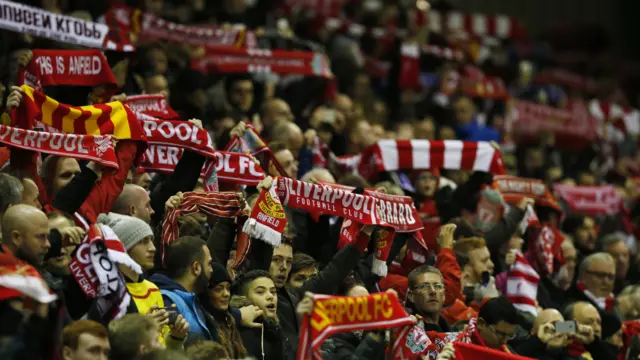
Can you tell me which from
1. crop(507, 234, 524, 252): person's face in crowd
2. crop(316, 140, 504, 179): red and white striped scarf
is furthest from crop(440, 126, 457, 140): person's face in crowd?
crop(507, 234, 524, 252): person's face in crowd

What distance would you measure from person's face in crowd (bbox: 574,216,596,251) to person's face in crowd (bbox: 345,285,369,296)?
5.42 meters

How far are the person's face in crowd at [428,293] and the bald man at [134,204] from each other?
1.80 meters

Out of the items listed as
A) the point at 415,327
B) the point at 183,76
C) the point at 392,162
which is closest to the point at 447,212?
the point at 392,162

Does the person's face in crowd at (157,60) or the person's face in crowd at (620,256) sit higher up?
the person's face in crowd at (157,60)

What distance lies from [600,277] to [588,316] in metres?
1.38

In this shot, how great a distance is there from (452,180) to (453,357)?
529 centimetres

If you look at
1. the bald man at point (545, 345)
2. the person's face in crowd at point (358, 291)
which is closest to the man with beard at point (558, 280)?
the bald man at point (545, 345)

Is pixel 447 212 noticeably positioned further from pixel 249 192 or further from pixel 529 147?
pixel 529 147

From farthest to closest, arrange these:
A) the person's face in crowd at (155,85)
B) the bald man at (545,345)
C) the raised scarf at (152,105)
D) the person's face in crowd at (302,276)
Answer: the person's face in crowd at (155,85) < the raised scarf at (152,105) < the bald man at (545,345) < the person's face in crowd at (302,276)

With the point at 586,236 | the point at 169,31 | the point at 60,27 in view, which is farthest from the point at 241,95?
the point at 586,236

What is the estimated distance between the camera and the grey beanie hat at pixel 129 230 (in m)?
8.09

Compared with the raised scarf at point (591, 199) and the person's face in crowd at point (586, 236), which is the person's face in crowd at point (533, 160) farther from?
the person's face in crowd at point (586, 236)

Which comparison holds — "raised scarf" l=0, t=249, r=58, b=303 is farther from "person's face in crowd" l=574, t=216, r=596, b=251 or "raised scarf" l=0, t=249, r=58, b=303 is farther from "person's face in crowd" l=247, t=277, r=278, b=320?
"person's face in crowd" l=574, t=216, r=596, b=251

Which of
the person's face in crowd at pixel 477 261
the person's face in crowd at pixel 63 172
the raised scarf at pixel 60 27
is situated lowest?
the person's face in crowd at pixel 477 261
